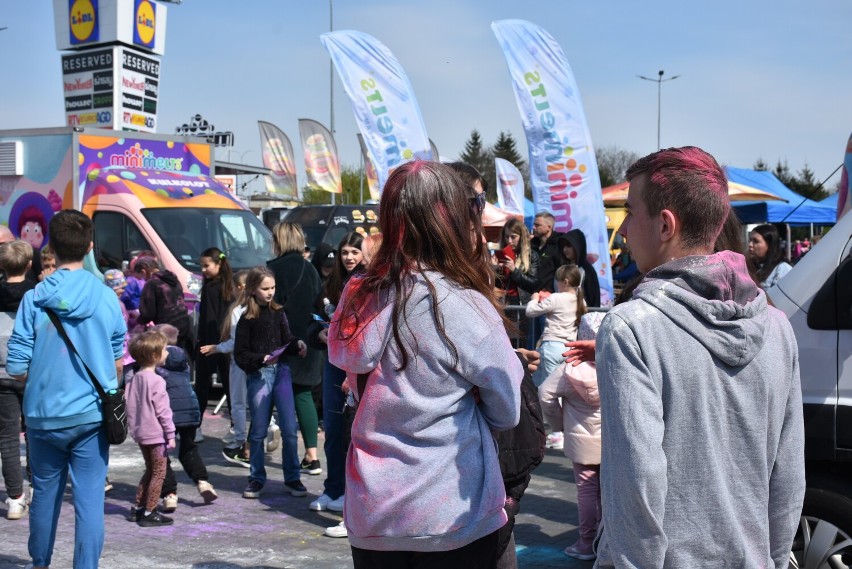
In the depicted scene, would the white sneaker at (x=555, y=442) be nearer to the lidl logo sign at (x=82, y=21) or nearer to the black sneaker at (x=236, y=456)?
the black sneaker at (x=236, y=456)

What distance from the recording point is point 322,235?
18578 mm

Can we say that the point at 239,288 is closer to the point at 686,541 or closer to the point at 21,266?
the point at 21,266

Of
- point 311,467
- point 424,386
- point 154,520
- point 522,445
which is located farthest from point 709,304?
point 311,467

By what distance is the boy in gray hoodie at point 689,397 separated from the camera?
204 cm

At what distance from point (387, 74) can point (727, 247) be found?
11.9 meters

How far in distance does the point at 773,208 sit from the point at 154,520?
1515 cm

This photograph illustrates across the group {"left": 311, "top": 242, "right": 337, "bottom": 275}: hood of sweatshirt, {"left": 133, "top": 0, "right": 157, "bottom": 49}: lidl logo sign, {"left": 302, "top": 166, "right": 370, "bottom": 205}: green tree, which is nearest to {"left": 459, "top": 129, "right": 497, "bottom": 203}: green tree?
{"left": 302, "top": 166, "right": 370, "bottom": 205}: green tree

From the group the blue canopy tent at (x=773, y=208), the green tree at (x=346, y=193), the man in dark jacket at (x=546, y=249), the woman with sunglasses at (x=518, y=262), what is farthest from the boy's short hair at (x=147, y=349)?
the green tree at (x=346, y=193)

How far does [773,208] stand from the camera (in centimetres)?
1864

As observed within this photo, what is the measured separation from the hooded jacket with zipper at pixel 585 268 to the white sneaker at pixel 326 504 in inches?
182

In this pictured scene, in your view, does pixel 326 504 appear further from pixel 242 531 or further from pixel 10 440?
pixel 10 440

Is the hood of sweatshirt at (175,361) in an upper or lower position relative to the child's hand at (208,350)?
upper

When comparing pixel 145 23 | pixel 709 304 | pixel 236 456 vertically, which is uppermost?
pixel 145 23

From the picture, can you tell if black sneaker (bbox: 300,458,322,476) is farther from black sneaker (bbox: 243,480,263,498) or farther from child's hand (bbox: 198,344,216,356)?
child's hand (bbox: 198,344,216,356)
